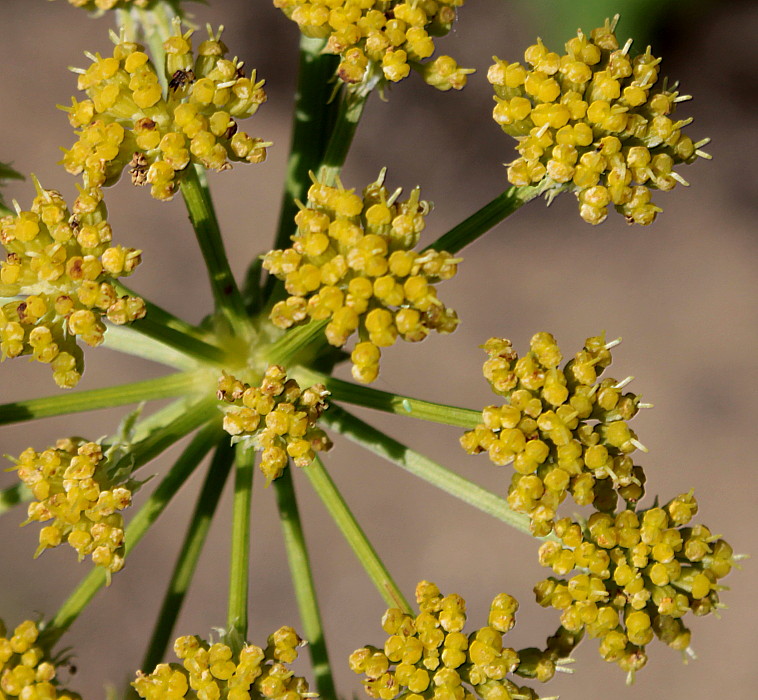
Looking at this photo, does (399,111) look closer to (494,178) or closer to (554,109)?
(494,178)

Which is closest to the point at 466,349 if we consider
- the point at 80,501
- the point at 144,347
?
the point at 144,347

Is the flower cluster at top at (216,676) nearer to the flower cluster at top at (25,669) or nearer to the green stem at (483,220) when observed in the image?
the flower cluster at top at (25,669)

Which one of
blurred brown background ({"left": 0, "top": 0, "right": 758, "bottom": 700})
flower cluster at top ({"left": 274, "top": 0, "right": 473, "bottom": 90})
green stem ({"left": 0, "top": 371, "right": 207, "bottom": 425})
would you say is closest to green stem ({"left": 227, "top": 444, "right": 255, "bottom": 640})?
green stem ({"left": 0, "top": 371, "right": 207, "bottom": 425})

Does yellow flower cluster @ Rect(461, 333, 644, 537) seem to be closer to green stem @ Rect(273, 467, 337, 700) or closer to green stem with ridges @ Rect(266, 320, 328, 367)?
green stem with ridges @ Rect(266, 320, 328, 367)

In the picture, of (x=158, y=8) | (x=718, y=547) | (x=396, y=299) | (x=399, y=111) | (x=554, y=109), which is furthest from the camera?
(x=399, y=111)

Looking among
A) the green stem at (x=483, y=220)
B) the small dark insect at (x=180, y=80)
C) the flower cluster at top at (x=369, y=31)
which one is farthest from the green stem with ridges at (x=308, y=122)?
the green stem at (x=483, y=220)

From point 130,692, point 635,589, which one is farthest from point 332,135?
point 130,692

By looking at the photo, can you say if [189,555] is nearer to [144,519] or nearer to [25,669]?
[144,519]

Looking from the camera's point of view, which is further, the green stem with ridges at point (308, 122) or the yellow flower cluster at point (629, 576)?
the green stem with ridges at point (308, 122)
